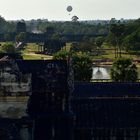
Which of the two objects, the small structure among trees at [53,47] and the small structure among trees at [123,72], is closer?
the small structure among trees at [123,72]

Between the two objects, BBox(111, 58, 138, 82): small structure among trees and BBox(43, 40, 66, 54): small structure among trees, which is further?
BBox(43, 40, 66, 54): small structure among trees

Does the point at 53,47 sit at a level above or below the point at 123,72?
above

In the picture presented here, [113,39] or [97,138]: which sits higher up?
[113,39]

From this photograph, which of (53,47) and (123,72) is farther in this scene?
(53,47)

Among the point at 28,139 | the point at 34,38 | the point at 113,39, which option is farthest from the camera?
the point at 34,38

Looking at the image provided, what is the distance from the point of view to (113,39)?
119625mm

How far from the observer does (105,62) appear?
102 m

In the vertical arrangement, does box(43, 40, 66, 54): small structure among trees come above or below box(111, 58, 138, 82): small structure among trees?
above

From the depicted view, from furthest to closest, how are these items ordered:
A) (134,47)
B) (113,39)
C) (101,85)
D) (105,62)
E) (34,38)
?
(34,38) → (113,39) → (134,47) → (105,62) → (101,85)

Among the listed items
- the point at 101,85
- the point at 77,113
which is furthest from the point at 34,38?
the point at 77,113

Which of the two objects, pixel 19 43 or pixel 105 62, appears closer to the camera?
pixel 105 62

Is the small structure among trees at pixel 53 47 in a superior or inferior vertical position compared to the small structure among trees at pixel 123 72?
superior

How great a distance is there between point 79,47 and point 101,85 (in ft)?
231

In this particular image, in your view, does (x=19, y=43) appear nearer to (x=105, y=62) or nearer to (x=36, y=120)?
(x=105, y=62)
